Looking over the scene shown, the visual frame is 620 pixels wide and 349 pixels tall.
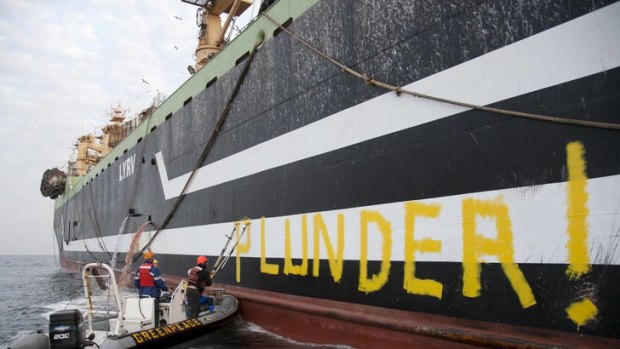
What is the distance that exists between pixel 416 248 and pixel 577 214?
5.07 ft

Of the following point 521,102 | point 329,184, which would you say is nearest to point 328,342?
point 329,184

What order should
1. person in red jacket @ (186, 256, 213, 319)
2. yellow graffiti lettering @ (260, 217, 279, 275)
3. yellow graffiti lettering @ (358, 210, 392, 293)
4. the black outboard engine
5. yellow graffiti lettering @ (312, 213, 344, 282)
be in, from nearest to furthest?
the black outboard engine, yellow graffiti lettering @ (358, 210, 392, 293), yellow graffiti lettering @ (312, 213, 344, 282), yellow graffiti lettering @ (260, 217, 279, 275), person in red jacket @ (186, 256, 213, 319)

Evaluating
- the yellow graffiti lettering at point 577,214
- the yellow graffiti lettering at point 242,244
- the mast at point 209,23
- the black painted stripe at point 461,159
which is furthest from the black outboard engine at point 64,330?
the mast at point 209,23

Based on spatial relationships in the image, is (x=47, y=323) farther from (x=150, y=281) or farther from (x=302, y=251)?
(x=302, y=251)

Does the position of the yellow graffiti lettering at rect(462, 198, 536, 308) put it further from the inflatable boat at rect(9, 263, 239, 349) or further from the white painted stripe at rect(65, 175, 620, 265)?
the inflatable boat at rect(9, 263, 239, 349)

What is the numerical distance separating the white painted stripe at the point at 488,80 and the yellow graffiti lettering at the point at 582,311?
1.71m

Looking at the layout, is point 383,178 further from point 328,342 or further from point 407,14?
point 328,342

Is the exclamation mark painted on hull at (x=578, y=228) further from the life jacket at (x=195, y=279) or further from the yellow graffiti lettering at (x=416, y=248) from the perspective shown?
the life jacket at (x=195, y=279)

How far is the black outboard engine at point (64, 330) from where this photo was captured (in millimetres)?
4543

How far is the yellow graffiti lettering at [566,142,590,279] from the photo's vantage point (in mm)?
3295

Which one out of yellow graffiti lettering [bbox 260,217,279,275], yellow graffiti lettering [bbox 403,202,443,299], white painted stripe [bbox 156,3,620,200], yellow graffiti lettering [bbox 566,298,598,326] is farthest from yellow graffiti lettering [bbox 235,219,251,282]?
yellow graffiti lettering [bbox 566,298,598,326]

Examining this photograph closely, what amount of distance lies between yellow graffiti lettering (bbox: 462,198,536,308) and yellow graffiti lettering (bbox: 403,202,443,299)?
30 cm

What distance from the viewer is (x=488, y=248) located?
3877 millimetres

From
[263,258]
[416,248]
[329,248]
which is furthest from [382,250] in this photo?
[263,258]
